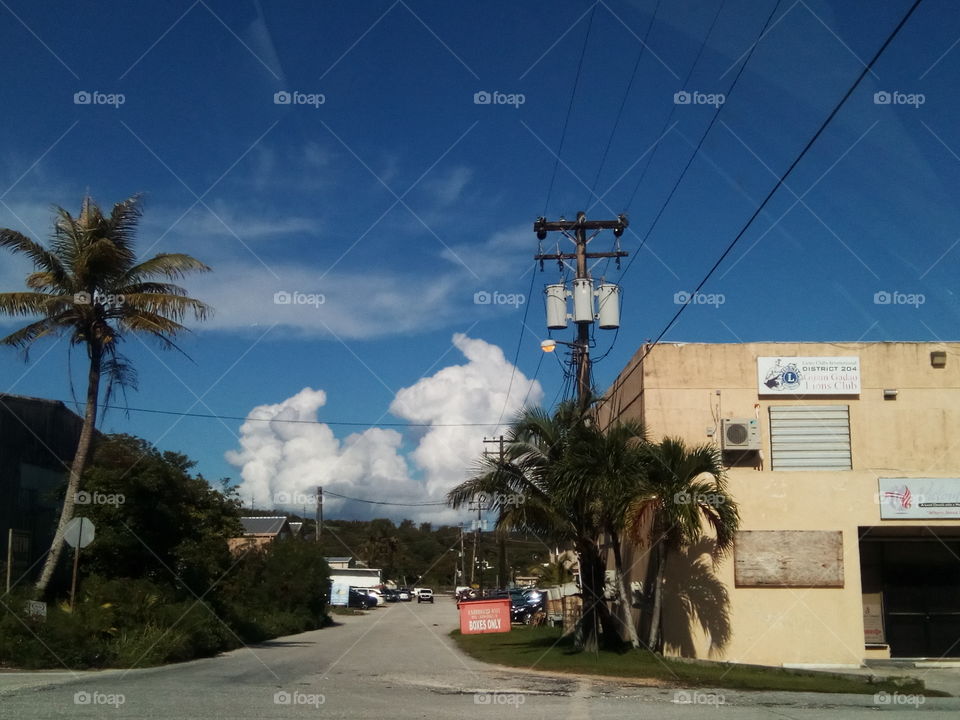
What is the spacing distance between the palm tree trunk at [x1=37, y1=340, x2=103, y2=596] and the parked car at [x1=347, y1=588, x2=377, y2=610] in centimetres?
5019

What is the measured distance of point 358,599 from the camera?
239 ft

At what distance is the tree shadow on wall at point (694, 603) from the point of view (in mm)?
21109

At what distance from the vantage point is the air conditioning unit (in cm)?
2159

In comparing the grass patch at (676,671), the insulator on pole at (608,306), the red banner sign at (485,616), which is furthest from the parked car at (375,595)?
the insulator on pole at (608,306)

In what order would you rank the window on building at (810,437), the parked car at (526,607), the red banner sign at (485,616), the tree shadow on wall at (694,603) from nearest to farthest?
the tree shadow on wall at (694,603) → the window on building at (810,437) → the red banner sign at (485,616) → the parked car at (526,607)

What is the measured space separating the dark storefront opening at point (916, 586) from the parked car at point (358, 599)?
53316 mm

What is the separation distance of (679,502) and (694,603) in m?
3.30

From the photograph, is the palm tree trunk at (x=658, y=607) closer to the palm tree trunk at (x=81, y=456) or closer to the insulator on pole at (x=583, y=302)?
the insulator on pole at (x=583, y=302)

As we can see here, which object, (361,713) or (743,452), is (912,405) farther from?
(361,713)

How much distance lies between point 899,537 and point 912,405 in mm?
3483

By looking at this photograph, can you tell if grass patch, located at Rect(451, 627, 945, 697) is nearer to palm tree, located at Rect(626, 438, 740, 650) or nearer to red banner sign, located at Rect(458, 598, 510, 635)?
palm tree, located at Rect(626, 438, 740, 650)

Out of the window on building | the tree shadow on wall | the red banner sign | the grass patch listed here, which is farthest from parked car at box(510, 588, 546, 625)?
the window on building

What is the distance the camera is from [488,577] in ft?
384

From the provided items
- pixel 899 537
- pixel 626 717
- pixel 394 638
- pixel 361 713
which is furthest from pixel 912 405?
pixel 394 638
